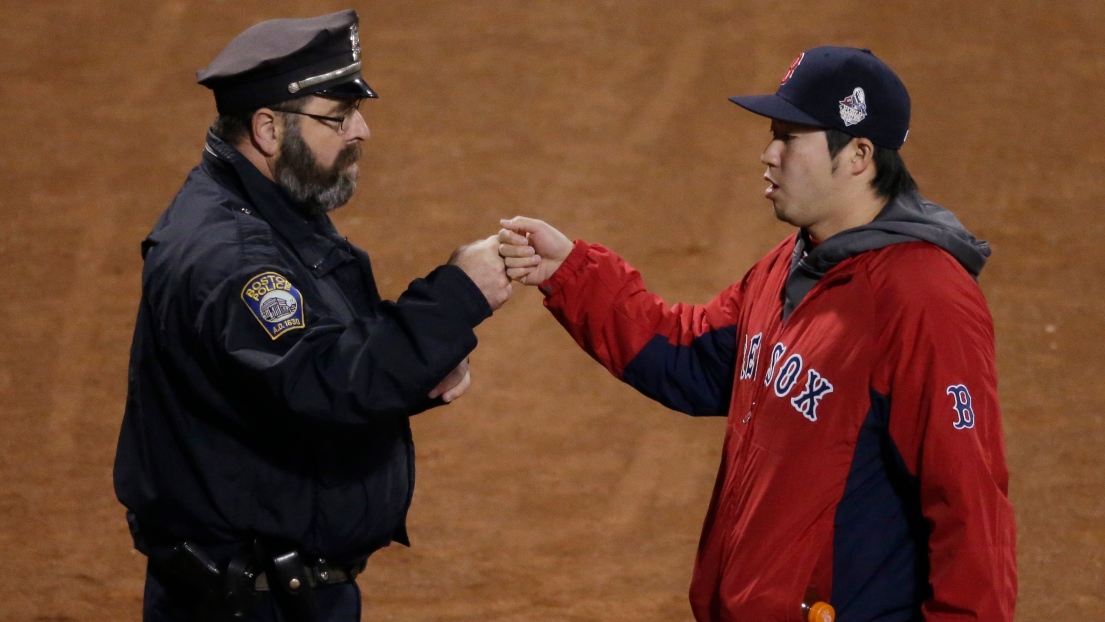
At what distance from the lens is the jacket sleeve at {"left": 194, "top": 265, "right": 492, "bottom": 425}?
8.48 ft

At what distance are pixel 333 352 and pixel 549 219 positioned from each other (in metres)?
4.62

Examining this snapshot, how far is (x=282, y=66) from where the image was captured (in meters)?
2.81

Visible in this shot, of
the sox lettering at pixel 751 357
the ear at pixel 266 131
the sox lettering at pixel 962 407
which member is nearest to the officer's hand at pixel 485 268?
the ear at pixel 266 131

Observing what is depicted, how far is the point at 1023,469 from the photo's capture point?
569 cm

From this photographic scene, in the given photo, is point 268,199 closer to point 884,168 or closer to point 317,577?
point 317,577

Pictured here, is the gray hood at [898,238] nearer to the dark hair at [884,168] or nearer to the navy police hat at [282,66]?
the dark hair at [884,168]

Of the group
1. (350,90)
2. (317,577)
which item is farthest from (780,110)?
(317,577)

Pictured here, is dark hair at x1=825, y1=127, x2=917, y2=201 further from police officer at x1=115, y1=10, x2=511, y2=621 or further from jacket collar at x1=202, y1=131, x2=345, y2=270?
jacket collar at x1=202, y1=131, x2=345, y2=270

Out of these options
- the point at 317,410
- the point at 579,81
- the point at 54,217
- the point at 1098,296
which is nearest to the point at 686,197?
the point at 579,81

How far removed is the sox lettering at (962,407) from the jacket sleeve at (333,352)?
1.03 meters

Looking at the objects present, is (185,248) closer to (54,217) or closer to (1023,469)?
(1023,469)

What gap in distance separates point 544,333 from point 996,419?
414cm

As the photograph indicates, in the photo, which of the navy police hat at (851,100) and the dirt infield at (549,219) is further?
the dirt infield at (549,219)

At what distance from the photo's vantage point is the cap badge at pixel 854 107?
2818mm
